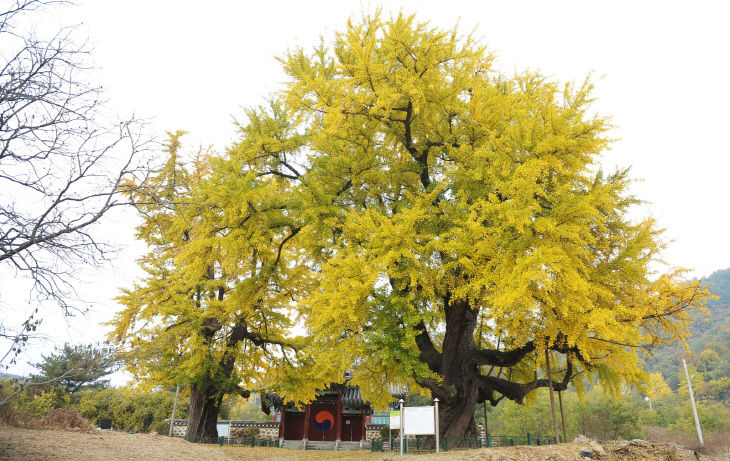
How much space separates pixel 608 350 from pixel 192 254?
12360 mm

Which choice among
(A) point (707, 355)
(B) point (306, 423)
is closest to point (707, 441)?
(B) point (306, 423)

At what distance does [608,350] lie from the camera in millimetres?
11188

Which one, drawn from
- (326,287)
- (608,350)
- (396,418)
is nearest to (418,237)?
(326,287)

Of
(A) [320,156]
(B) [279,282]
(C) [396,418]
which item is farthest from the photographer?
(B) [279,282]

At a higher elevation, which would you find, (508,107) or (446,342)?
(508,107)

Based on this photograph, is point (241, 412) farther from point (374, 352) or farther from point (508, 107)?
point (508, 107)

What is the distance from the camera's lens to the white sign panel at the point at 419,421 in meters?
10.0

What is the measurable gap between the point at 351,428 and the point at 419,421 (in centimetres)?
1723

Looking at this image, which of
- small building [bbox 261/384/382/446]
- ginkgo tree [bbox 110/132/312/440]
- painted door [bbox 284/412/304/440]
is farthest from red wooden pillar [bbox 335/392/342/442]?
ginkgo tree [bbox 110/132/312/440]

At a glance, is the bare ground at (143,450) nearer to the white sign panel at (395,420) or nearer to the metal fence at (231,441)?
the white sign panel at (395,420)

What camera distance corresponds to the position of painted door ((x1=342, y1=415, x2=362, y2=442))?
990 inches

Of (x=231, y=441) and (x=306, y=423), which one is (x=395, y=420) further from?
(x=306, y=423)

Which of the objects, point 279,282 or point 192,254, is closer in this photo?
point 192,254

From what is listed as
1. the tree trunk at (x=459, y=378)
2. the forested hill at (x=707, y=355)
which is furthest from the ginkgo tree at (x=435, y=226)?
the forested hill at (x=707, y=355)
